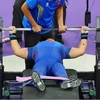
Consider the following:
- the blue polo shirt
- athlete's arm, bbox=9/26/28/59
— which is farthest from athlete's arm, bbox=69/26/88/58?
athlete's arm, bbox=9/26/28/59

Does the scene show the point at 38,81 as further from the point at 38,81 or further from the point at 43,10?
the point at 43,10

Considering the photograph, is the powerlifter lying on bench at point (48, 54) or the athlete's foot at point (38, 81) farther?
the powerlifter lying on bench at point (48, 54)

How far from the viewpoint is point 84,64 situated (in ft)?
15.3

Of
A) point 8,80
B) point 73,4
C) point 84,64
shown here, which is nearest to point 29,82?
point 8,80

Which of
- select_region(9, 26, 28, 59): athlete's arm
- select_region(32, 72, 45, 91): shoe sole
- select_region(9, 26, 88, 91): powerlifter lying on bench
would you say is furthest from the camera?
select_region(9, 26, 28, 59): athlete's arm

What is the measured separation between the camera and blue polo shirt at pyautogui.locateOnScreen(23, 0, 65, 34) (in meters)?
3.44

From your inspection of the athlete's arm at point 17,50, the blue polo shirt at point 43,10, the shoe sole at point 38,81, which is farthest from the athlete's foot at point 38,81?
the blue polo shirt at point 43,10

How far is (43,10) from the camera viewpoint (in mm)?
3512

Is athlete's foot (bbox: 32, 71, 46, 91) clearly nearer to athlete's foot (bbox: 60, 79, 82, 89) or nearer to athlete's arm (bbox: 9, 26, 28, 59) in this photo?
athlete's foot (bbox: 60, 79, 82, 89)

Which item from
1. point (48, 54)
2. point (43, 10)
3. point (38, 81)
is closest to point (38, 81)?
point (38, 81)

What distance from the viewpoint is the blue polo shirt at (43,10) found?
3438 mm

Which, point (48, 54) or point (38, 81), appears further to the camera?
point (48, 54)

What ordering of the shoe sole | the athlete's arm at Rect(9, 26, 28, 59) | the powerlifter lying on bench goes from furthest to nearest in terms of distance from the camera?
the athlete's arm at Rect(9, 26, 28, 59) → the powerlifter lying on bench → the shoe sole

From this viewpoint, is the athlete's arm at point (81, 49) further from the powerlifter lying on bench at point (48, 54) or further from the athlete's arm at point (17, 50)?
the athlete's arm at point (17, 50)
